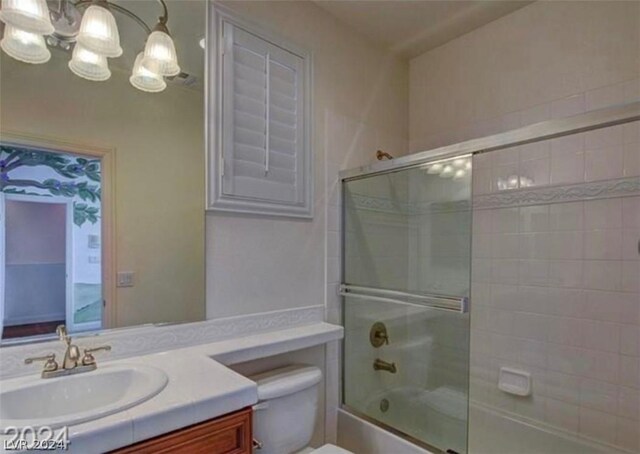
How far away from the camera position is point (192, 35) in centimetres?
154

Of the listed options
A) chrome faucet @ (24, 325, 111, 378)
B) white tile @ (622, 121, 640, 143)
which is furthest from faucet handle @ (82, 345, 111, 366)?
white tile @ (622, 121, 640, 143)

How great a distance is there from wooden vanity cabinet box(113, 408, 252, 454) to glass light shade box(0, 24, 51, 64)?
122cm

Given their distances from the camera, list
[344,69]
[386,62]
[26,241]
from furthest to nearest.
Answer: [386,62] < [344,69] < [26,241]

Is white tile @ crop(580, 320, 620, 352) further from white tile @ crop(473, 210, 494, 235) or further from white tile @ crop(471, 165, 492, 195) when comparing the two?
white tile @ crop(471, 165, 492, 195)

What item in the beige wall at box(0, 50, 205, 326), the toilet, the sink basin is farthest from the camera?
the toilet

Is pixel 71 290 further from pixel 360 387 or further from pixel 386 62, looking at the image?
pixel 386 62

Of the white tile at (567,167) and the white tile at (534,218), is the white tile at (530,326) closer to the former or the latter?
the white tile at (534,218)

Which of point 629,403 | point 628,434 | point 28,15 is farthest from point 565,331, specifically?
point 28,15

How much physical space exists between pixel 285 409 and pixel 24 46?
5.25ft

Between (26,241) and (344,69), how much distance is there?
1.74m

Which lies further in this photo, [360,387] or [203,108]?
[360,387]

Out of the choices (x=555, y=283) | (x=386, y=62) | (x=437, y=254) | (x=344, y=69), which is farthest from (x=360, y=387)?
(x=386, y=62)

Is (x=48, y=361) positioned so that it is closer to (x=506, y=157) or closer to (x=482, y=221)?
(x=482, y=221)

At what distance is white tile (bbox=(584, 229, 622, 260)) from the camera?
5.51ft
